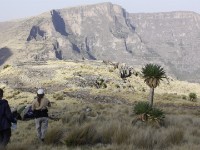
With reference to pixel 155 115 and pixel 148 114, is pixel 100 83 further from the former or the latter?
pixel 155 115

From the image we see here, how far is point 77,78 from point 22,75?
303 inches

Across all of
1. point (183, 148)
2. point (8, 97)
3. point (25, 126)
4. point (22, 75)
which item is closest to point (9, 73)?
point (22, 75)

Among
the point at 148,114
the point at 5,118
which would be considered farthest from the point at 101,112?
the point at 5,118

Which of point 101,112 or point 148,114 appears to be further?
point 101,112

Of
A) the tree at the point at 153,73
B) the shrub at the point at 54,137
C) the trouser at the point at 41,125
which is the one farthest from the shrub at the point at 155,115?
the tree at the point at 153,73

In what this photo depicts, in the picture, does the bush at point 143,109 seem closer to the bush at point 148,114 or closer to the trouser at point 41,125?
the bush at point 148,114

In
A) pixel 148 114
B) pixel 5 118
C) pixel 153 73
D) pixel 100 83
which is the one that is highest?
pixel 5 118

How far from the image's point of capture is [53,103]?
124ft

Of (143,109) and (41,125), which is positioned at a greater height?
(41,125)

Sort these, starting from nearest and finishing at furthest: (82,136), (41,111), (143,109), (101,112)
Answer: (82,136) → (41,111) → (143,109) → (101,112)

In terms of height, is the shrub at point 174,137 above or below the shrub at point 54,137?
below

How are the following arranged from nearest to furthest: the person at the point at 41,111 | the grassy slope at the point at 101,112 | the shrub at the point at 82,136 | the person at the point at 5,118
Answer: the person at the point at 5,118, the shrub at the point at 82,136, the grassy slope at the point at 101,112, the person at the point at 41,111

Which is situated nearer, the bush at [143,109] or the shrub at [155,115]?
the shrub at [155,115]

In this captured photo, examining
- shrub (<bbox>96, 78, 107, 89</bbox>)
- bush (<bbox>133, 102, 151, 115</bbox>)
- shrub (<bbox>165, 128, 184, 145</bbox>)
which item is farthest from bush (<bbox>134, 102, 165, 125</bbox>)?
shrub (<bbox>96, 78, 107, 89</bbox>)
